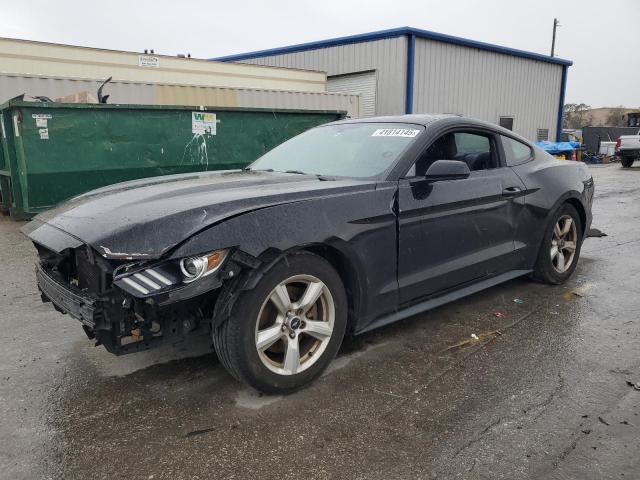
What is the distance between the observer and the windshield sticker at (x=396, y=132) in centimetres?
359

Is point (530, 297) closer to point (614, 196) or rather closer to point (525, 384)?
point (525, 384)

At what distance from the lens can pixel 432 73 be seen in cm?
1850

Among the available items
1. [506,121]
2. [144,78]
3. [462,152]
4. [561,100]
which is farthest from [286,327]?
[561,100]

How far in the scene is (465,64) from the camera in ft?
64.5

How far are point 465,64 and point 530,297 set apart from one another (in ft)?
56.2

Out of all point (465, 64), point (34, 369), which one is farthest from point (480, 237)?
point (465, 64)

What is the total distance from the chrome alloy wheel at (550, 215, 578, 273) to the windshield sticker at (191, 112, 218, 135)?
6151 mm

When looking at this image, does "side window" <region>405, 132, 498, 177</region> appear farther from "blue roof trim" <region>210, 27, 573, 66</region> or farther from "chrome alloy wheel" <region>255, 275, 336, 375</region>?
"blue roof trim" <region>210, 27, 573, 66</region>

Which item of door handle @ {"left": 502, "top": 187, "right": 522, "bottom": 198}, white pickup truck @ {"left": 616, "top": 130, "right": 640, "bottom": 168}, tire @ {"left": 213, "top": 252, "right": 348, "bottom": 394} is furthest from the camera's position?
white pickup truck @ {"left": 616, "top": 130, "right": 640, "bottom": 168}

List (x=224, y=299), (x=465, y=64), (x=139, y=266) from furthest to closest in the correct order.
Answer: (x=465, y=64) → (x=224, y=299) → (x=139, y=266)

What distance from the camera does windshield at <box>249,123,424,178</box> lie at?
137 inches

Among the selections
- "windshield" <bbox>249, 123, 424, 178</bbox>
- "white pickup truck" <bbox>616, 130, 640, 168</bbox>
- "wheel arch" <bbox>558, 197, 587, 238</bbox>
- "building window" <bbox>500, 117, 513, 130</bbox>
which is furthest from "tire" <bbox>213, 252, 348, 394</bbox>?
"white pickup truck" <bbox>616, 130, 640, 168</bbox>

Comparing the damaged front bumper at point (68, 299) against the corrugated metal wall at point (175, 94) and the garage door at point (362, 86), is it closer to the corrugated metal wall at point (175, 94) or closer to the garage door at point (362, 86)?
the corrugated metal wall at point (175, 94)

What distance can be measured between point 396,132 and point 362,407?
75.9 inches
